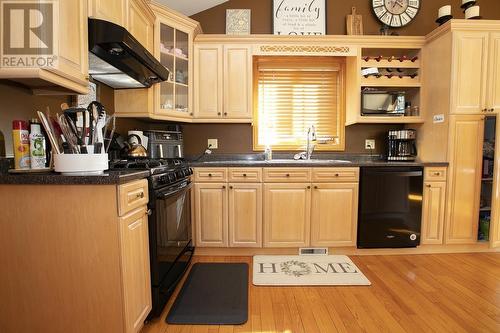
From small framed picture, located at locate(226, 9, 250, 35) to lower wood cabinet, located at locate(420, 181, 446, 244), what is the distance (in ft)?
8.29

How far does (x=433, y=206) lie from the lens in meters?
2.46

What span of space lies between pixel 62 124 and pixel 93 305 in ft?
2.82

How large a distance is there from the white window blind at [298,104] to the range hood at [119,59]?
4.30ft

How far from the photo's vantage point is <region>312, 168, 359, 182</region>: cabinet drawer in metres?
2.42

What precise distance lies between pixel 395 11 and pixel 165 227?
134 inches

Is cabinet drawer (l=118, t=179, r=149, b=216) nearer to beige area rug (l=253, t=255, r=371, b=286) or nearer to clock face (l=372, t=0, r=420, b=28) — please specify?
beige area rug (l=253, t=255, r=371, b=286)

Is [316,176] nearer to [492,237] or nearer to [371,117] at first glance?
[371,117]

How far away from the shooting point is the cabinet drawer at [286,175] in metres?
2.42

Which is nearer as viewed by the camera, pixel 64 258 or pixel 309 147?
pixel 64 258

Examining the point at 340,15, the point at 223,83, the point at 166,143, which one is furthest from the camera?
the point at 340,15

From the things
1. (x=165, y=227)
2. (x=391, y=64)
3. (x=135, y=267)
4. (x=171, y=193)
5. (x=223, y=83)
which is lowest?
(x=135, y=267)

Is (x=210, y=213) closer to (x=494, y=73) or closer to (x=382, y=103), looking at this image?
(x=382, y=103)

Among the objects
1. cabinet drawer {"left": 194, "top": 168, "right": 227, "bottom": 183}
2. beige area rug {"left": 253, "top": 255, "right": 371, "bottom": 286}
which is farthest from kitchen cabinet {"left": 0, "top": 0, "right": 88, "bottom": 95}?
beige area rug {"left": 253, "top": 255, "right": 371, "bottom": 286}

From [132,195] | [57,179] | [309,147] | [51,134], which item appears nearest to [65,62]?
[51,134]
